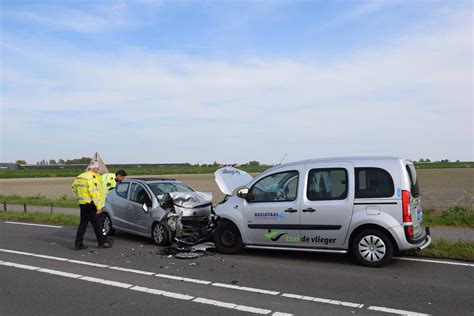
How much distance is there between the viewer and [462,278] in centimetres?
646

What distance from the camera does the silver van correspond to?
7062mm

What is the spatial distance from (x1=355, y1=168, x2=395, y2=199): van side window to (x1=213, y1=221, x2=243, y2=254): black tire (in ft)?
8.03

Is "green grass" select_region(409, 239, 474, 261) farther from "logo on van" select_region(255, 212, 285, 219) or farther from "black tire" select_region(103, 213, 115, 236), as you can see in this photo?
"black tire" select_region(103, 213, 115, 236)

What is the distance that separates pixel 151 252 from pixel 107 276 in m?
2.02

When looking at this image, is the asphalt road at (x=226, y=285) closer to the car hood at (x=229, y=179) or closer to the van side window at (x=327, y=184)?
the van side window at (x=327, y=184)

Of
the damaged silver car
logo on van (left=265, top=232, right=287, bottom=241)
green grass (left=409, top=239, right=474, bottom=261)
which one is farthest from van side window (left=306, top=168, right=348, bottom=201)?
the damaged silver car

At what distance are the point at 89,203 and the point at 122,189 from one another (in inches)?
73.1

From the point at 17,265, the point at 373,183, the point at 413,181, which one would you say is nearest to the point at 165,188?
the point at 17,265

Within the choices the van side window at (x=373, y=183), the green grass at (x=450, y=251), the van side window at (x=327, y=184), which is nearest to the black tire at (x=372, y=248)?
the van side window at (x=373, y=183)

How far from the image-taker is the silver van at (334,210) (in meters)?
7.06

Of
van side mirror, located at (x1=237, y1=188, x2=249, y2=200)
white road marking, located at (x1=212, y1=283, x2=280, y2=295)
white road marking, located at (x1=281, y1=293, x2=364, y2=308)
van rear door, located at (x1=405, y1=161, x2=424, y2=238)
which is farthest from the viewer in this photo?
van side mirror, located at (x1=237, y1=188, x2=249, y2=200)

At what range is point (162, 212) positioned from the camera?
379 inches

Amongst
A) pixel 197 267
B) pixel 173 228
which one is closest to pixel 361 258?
pixel 197 267

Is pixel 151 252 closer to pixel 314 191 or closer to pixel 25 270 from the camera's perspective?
pixel 25 270
